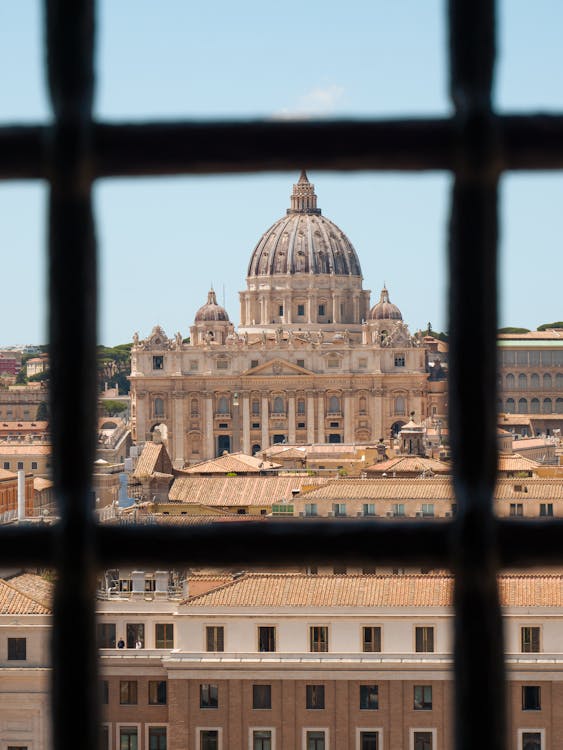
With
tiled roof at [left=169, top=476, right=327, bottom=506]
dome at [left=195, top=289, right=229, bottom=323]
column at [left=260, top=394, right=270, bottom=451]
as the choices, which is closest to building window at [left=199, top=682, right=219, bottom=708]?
tiled roof at [left=169, top=476, right=327, bottom=506]

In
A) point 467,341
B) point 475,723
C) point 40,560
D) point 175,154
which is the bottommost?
point 475,723

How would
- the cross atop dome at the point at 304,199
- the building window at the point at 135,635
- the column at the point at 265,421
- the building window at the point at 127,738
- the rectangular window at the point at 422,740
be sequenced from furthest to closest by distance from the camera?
the cross atop dome at the point at 304,199 < the column at the point at 265,421 < the building window at the point at 135,635 < the building window at the point at 127,738 < the rectangular window at the point at 422,740

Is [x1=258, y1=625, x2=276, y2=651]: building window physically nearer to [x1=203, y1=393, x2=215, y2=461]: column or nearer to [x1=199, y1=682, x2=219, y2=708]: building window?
[x1=199, y1=682, x2=219, y2=708]: building window

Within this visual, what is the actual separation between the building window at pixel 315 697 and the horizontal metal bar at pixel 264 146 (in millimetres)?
16653

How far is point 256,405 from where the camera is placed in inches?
2522

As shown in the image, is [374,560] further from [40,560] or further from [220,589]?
[220,589]

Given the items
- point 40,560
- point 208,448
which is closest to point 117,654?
point 40,560

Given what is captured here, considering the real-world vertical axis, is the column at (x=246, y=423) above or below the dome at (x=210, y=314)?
below

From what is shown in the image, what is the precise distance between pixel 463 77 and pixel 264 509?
30.1 m

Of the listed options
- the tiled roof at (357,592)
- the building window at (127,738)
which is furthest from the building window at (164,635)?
the building window at (127,738)

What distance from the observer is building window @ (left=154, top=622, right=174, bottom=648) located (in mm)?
19250

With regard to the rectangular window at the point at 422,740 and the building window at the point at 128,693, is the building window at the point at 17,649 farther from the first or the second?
the rectangular window at the point at 422,740

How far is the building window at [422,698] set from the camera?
1759 centimetres

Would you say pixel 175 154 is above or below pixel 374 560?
above
